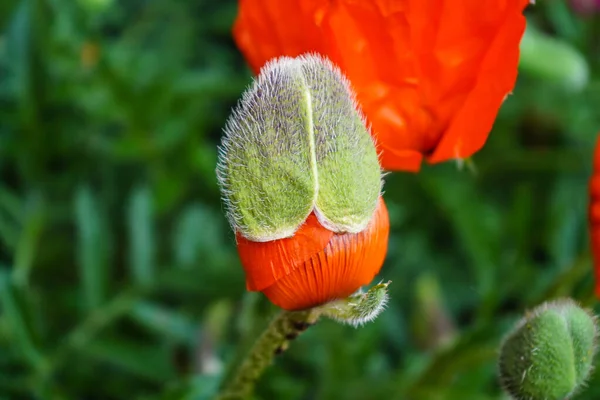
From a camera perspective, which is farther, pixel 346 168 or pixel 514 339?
pixel 514 339

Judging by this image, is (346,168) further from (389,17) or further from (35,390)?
(35,390)

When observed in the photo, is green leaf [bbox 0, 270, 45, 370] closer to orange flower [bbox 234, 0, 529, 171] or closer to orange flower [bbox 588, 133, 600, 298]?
orange flower [bbox 234, 0, 529, 171]

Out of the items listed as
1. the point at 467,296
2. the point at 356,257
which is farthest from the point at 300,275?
the point at 467,296

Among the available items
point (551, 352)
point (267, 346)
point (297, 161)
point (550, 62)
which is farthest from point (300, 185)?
point (550, 62)

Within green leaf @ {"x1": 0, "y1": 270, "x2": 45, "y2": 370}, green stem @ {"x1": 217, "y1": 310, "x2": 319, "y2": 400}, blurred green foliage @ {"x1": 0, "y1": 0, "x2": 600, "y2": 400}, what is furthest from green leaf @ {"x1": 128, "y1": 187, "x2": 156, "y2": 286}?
green stem @ {"x1": 217, "y1": 310, "x2": 319, "y2": 400}

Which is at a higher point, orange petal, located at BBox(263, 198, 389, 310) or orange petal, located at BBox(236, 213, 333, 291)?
orange petal, located at BBox(236, 213, 333, 291)

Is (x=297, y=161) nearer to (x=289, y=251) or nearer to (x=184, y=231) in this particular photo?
(x=289, y=251)

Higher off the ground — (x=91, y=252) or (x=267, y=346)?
(x=267, y=346)
